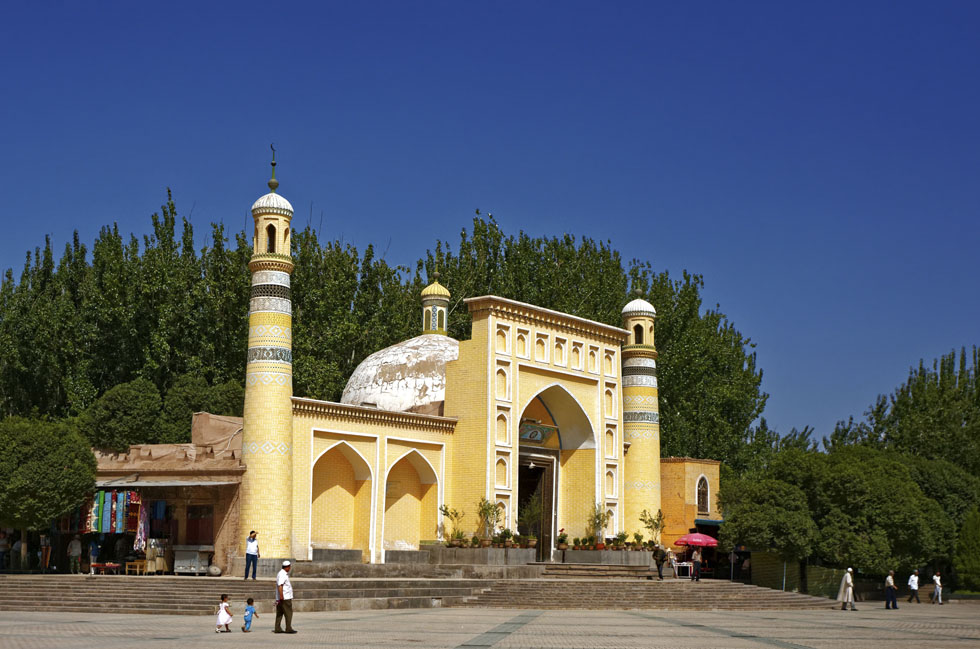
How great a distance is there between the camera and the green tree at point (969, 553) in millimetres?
35062

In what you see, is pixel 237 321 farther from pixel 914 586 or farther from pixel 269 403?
pixel 914 586

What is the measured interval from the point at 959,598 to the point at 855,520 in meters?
5.96

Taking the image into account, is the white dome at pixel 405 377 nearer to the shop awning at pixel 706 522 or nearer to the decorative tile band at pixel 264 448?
the decorative tile band at pixel 264 448

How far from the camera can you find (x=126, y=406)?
32.4m

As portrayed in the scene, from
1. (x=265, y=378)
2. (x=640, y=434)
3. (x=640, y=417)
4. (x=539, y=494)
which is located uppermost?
(x=265, y=378)

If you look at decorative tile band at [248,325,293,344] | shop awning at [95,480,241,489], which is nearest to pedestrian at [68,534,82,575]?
shop awning at [95,480,241,489]

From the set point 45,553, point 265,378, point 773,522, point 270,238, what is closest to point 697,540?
point 773,522

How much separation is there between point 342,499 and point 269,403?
3.98 m

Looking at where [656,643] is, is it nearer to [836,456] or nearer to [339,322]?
[836,456]

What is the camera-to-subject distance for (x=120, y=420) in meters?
32.2

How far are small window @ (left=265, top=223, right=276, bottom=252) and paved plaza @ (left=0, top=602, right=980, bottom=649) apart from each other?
28.4 feet

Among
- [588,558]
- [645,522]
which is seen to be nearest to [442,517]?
[588,558]

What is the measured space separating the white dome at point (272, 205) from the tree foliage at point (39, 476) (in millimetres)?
6613

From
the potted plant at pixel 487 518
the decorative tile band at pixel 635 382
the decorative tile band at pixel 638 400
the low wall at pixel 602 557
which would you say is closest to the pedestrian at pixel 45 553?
the potted plant at pixel 487 518
